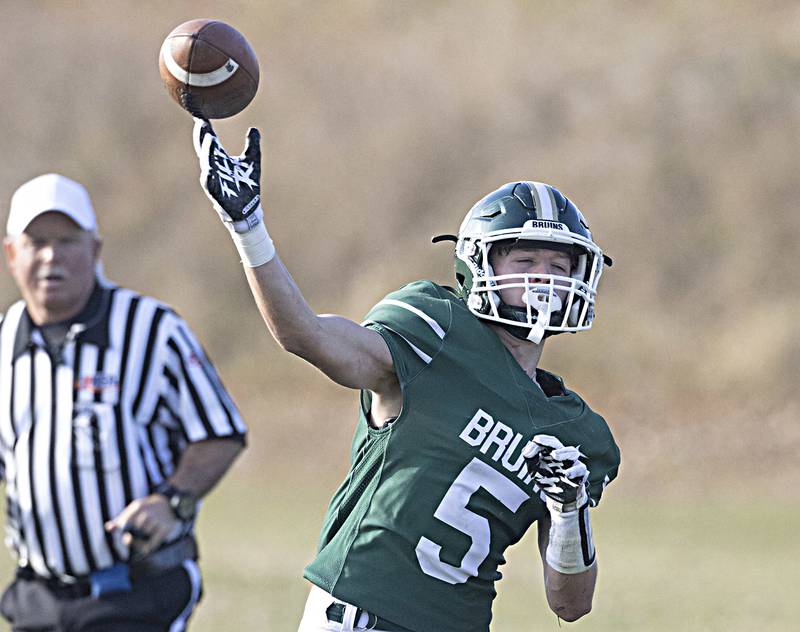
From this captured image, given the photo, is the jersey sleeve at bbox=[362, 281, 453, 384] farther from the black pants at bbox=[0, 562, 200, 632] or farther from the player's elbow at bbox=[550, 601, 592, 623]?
the black pants at bbox=[0, 562, 200, 632]

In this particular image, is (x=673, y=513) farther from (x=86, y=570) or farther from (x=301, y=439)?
(x=86, y=570)

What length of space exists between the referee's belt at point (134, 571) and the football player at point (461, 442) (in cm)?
116

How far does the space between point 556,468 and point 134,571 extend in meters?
1.70

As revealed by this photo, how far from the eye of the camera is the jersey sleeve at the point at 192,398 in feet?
14.7

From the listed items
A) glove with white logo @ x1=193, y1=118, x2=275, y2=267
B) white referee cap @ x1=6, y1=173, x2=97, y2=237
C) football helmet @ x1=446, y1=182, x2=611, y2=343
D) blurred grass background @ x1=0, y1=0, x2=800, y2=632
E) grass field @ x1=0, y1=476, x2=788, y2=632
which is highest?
blurred grass background @ x1=0, y1=0, x2=800, y2=632

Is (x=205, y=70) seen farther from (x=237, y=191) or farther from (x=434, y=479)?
(x=434, y=479)

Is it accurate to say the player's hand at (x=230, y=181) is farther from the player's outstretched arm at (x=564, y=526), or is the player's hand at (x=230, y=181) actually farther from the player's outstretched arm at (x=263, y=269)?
the player's outstretched arm at (x=564, y=526)

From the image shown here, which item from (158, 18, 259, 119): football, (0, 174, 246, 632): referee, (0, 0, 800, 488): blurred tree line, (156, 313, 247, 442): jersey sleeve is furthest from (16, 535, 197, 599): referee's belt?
(0, 0, 800, 488): blurred tree line

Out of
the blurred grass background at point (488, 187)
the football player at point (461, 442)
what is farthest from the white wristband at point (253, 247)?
the blurred grass background at point (488, 187)

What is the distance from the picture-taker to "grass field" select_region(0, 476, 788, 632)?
28.0ft

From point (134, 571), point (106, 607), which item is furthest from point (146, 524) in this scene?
point (106, 607)

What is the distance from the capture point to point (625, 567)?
1085cm

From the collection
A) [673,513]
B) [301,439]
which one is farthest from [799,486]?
[301,439]

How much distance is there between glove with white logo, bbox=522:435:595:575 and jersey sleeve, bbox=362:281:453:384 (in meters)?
0.32
